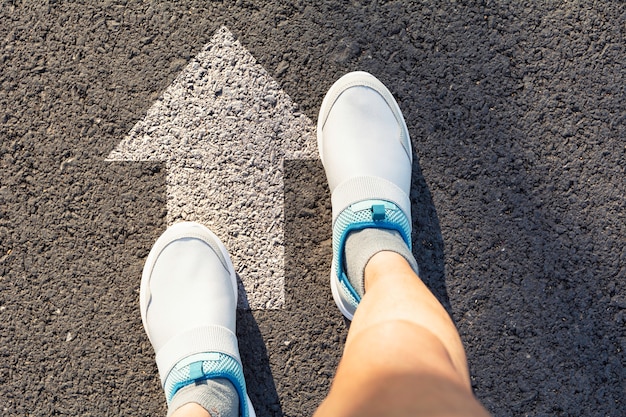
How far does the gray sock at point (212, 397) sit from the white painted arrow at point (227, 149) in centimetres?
32

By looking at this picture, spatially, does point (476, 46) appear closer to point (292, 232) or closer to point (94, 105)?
point (292, 232)

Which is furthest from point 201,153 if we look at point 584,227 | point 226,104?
point 584,227

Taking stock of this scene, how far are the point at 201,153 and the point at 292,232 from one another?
0.43 meters

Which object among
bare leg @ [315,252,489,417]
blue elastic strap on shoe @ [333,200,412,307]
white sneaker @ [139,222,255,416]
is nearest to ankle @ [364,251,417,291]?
bare leg @ [315,252,489,417]

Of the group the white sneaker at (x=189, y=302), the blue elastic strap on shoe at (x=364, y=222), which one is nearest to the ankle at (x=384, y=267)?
the blue elastic strap on shoe at (x=364, y=222)

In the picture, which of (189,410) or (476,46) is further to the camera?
(476,46)

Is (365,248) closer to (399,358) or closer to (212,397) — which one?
(399,358)

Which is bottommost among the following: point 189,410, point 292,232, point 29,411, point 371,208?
point 29,411

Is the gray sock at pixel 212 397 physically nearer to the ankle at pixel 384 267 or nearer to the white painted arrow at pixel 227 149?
the white painted arrow at pixel 227 149

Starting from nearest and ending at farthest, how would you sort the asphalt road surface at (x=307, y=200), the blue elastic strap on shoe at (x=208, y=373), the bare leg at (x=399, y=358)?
the bare leg at (x=399, y=358) < the blue elastic strap on shoe at (x=208, y=373) < the asphalt road surface at (x=307, y=200)

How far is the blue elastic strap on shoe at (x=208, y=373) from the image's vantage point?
1730 mm

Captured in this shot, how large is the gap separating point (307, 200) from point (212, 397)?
2.44 ft

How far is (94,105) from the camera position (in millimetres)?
1848

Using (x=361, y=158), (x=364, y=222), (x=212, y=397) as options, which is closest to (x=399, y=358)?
(x=364, y=222)
